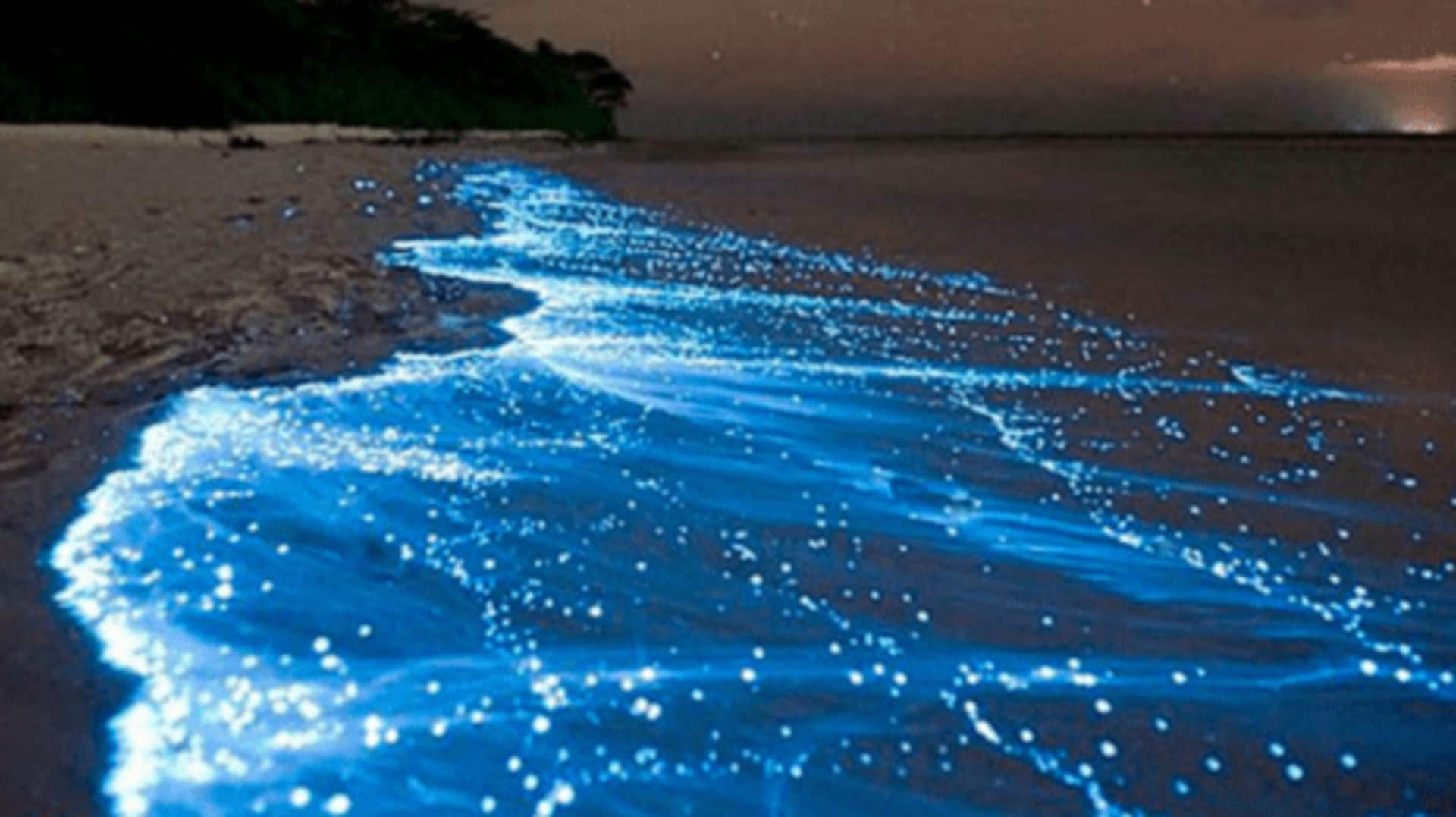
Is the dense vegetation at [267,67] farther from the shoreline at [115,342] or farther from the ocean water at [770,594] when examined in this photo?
the ocean water at [770,594]

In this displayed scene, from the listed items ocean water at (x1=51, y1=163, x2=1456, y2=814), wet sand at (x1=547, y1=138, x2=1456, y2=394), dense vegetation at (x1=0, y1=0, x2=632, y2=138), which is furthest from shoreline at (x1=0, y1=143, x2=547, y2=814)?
dense vegetation at (x1=0, y1=0, x2=632, y2=138)

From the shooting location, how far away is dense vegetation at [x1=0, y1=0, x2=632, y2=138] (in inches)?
844

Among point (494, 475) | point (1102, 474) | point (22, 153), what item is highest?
point (1102, 474)

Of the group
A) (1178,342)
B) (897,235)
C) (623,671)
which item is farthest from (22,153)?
(623,671)

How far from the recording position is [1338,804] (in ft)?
5.49

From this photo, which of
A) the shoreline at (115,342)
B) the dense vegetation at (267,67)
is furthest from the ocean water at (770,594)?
the dense vegetation at (267,67)

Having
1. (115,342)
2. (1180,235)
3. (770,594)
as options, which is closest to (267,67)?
(1180,235)

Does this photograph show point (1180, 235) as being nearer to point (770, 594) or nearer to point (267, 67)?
point (770, 594)

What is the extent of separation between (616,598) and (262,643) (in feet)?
2.10

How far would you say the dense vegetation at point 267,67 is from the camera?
21.4 meters

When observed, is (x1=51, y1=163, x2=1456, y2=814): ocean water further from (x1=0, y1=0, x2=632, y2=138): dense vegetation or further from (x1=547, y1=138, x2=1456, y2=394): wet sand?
(x1=0, y1=0, x2=632, y2=138): dense vegetation

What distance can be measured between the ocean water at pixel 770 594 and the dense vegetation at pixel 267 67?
65.2 ft

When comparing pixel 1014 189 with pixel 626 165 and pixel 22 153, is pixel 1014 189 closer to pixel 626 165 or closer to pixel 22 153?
pixel 626 165

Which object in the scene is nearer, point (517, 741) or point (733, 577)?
point (517, 741)
